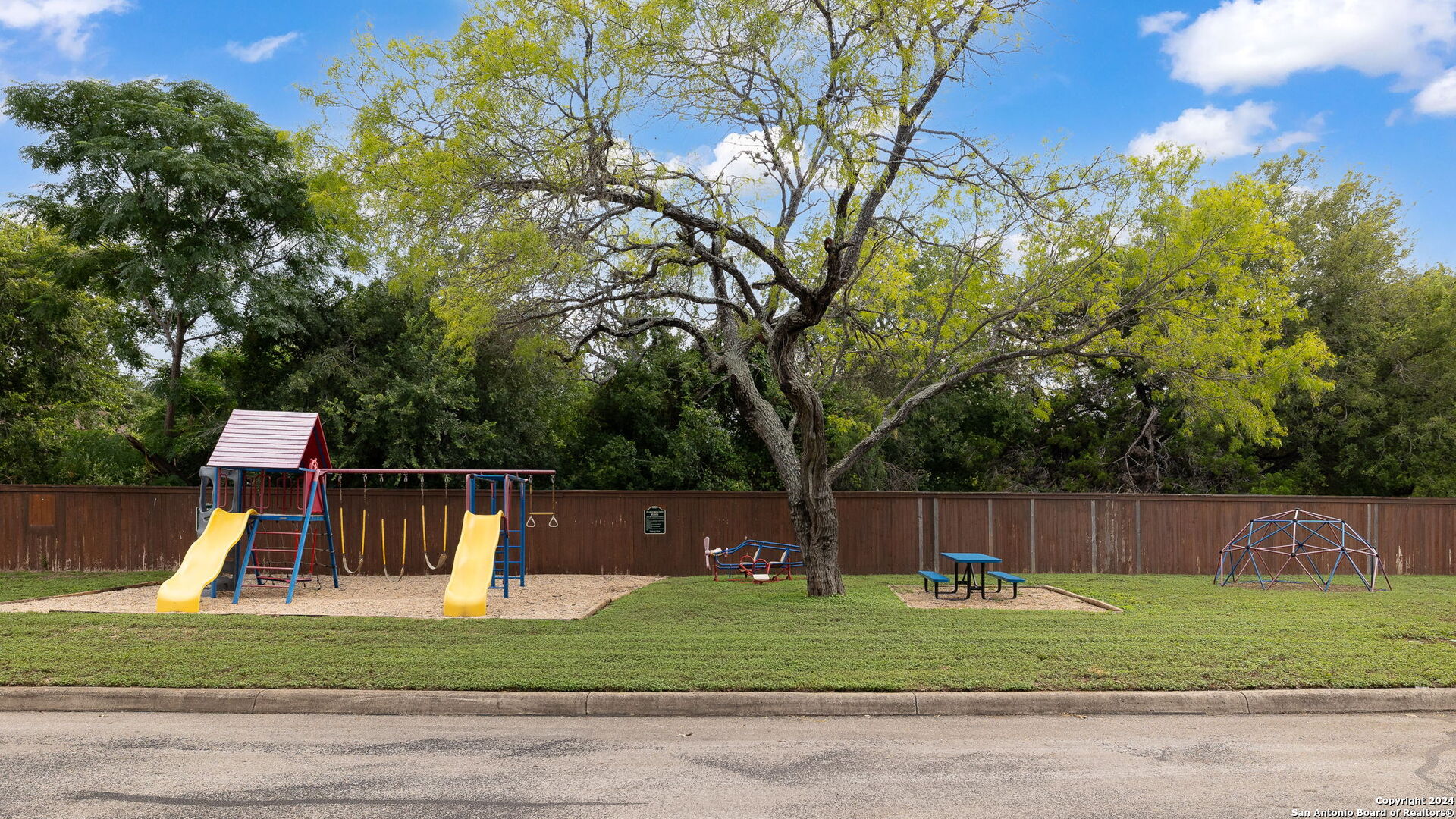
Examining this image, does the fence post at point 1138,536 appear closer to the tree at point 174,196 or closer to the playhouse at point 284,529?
the playhouse at point 284,529

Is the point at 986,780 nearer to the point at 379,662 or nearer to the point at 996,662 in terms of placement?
the point at 996,662

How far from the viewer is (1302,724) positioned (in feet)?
23.5

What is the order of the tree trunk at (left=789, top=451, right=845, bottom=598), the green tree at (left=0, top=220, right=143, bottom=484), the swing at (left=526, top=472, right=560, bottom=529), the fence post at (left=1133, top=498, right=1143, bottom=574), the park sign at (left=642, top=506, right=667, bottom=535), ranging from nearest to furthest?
the tree trunk at (left=789, top=451, right=845, bottom=598), the swing at (left=526, top=472, right=560, bottom=529), the park sign at (left=642, top=506, right=667, bottom=535), the fence post at (left=1133, top=498, right=1143, bottom=574), the green tree at (left=0, top=220, right=143, bottom=484)

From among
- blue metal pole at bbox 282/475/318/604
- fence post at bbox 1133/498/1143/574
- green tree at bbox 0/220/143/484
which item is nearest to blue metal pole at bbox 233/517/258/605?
blue metal pole at bbox 282/475/318/604

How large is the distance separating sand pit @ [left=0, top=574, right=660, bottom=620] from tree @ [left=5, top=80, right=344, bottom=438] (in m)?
7.59

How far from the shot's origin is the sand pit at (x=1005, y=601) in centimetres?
1317

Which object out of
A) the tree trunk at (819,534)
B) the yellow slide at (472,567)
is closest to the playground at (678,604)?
the yellow slide at (472,567)

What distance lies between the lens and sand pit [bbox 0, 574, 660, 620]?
12.5 m

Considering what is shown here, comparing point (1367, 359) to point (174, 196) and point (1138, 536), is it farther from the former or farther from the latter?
point (174, 196)

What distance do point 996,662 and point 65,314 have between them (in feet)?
80.4

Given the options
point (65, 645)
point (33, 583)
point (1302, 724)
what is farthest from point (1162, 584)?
point (33, 583)

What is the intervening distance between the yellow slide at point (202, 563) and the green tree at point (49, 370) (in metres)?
10.5

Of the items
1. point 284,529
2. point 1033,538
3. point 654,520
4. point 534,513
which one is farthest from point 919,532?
point 284,529

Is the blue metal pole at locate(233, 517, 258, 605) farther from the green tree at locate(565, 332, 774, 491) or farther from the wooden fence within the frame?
the green tree at locate(565, 332, 774, 491)
